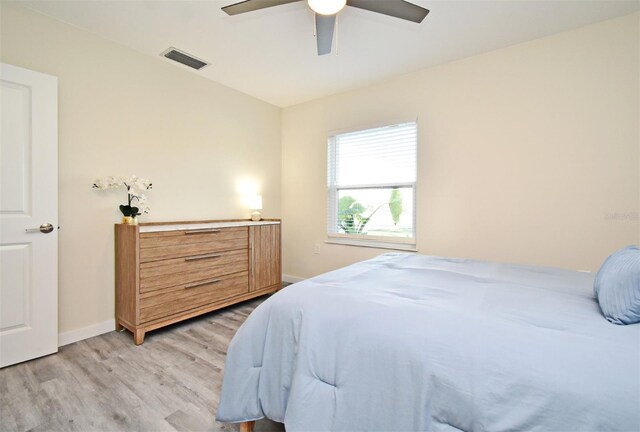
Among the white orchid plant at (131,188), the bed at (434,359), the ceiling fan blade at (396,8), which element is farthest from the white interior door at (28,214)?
the ceiling fan blade at (396,8)

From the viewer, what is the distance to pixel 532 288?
1350 mm

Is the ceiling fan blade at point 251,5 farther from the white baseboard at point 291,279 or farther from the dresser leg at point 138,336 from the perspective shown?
the white baseboard at point 291,279

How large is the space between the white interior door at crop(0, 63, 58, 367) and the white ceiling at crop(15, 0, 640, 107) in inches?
28.3

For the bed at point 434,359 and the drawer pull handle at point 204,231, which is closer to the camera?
the bed at point 434,359

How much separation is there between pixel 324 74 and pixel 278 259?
7.36ft

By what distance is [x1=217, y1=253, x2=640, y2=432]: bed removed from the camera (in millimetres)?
690

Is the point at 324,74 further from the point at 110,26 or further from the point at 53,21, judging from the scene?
the point at 53,21

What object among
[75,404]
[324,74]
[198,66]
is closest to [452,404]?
[75,404]

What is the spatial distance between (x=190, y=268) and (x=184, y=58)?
6.73 ft

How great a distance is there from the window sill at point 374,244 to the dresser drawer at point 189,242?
1.16m

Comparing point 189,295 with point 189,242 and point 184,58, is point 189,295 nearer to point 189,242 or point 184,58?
point 189,242

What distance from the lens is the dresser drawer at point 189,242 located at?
2322 millimetres

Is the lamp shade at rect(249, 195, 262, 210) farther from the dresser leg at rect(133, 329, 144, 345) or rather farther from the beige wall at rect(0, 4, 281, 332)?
the dresser leg at rect(133, 329, 144, 345)

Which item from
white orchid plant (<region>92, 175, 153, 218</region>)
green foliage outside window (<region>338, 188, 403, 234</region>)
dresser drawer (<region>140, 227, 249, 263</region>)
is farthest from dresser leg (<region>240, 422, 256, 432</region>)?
green foliage outside window (<region>338, 188, 403, 234</region>)
